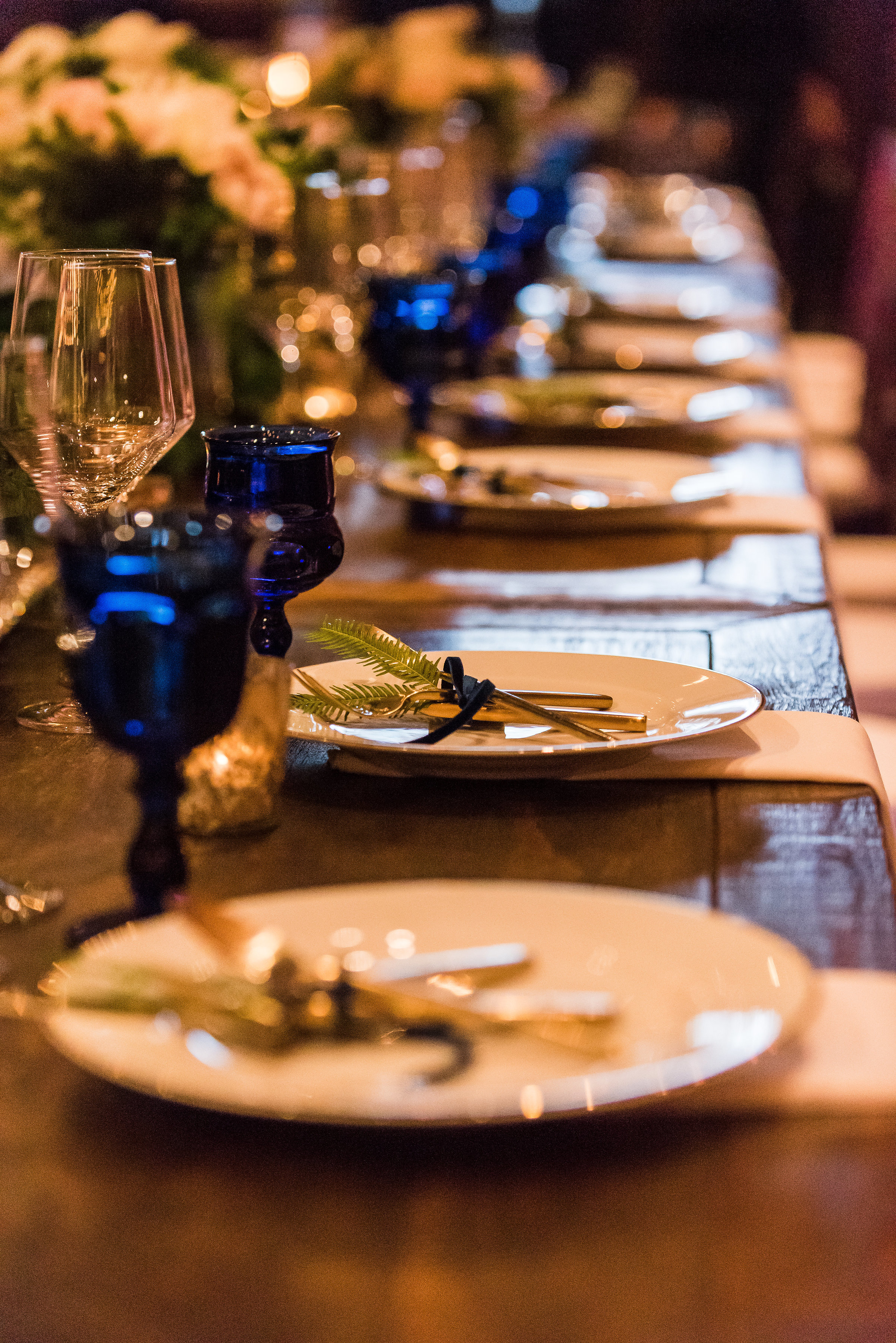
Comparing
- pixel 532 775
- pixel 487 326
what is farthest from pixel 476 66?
pixel 532 775

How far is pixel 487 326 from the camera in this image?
78.2 inches

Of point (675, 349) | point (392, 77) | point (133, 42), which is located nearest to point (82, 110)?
point (133, 42)

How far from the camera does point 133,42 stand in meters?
1.86

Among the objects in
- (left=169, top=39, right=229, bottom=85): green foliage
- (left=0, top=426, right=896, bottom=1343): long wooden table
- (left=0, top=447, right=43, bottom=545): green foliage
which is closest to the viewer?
(left=0, top=426, right=896, bottom=1343): long wooden table

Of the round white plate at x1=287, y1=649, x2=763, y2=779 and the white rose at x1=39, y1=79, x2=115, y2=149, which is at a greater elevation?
the white rose at x1=39, y1=79, x2=115, y2=149

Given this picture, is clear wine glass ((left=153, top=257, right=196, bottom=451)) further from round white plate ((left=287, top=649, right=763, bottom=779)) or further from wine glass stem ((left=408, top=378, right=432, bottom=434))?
wine glass stem ((left=408, top=378, right=432, bottom=434))

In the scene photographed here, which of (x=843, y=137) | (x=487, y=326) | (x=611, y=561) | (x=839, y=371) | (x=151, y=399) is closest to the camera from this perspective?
(x=151, y=399)

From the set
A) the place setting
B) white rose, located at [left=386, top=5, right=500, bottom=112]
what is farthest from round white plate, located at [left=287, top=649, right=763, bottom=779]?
white rose, located at [left=386, top=5, right=500, bottom=112]

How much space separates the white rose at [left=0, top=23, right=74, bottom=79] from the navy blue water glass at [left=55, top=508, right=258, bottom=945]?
47.3 inches

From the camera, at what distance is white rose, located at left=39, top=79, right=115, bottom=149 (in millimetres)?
1596

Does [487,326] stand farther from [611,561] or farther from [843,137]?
[843,137]

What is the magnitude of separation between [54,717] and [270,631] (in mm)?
142

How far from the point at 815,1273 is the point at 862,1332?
0.07ft

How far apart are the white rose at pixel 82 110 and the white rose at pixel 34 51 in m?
0.10
